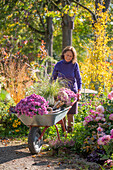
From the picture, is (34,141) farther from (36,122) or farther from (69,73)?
(69,73)

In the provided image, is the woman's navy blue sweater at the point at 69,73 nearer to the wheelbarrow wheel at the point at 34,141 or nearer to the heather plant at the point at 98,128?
the heather plant at the point at 98,128

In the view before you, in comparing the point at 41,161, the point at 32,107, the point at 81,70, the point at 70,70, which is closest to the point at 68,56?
the point at 70,70

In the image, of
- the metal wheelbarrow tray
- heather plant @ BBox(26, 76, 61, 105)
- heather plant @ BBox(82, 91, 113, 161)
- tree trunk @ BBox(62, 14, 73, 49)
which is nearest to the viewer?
heather plant @ BBox(82, 91, 113, 161)

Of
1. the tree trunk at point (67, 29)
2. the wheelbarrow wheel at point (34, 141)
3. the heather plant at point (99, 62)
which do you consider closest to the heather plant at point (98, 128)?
the wheelbarrow wheel at point (34, 141)

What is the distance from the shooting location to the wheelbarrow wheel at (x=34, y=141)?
144 inches

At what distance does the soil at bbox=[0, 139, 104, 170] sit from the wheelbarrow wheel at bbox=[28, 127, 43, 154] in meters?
0.09

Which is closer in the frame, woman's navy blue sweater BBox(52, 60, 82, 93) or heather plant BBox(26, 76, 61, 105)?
heather plant BBox(26, 76, 61, 105)

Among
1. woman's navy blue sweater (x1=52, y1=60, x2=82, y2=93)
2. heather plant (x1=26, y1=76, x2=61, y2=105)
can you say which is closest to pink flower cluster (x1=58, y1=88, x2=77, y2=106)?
heather plant (x1=26, y1=76, x2=61, y2=105)

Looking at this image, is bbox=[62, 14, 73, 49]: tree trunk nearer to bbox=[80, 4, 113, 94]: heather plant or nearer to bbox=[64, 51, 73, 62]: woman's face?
bbox=[80, 4, 113, 94]: heather plant

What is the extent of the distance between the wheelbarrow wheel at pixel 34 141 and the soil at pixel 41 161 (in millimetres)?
89

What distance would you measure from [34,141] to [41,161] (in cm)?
35

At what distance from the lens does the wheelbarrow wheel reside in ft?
12.0

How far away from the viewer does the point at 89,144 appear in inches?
145

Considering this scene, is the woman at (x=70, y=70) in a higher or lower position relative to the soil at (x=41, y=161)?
higher
